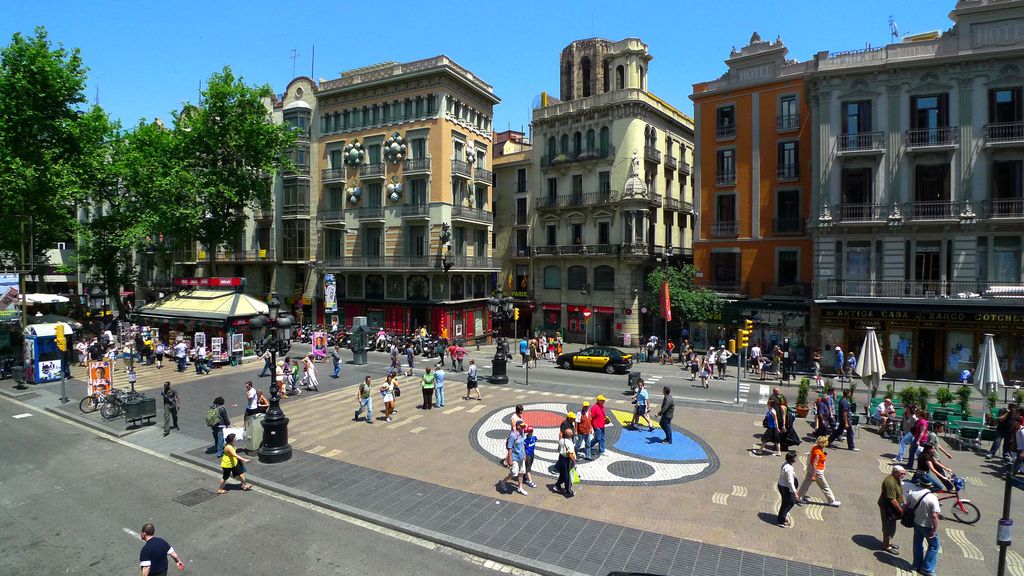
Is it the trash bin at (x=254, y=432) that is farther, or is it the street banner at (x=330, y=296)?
the street banner at (x=330, y=296)

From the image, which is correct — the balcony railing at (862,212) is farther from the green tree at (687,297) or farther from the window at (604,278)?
the window at (604,278)

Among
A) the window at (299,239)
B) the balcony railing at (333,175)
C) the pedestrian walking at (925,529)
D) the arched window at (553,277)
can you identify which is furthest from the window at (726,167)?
the window at (299,239)

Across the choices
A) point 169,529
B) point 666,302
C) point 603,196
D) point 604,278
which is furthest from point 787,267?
point 169,529

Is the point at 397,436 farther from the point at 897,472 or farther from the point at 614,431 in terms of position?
the point at 897,472

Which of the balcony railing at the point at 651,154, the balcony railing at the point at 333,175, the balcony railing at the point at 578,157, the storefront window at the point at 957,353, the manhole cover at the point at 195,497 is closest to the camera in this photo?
the manhole cover at the point at 195,497

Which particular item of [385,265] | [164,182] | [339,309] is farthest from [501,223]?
[164,182]

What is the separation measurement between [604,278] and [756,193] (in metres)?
12.4

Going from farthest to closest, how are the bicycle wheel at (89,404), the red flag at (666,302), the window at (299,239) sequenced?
1. the window at (299,239)
2. the red flag at (666,302)
3. the bicycle wheel at (89,404)

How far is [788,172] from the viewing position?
108 feet

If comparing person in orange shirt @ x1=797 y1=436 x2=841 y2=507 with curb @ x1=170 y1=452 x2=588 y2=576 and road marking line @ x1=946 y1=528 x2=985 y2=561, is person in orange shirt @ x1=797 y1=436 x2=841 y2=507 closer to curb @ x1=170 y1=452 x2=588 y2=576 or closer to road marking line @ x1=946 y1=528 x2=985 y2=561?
road marking line @ x1=946 y1=528 x2=985 y2=561

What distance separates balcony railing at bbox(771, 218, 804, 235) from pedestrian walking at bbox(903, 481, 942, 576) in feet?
84.5

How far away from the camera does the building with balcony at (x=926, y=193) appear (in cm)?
2633

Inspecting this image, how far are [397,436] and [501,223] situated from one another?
107ft

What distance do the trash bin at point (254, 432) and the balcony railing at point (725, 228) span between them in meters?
29.5
